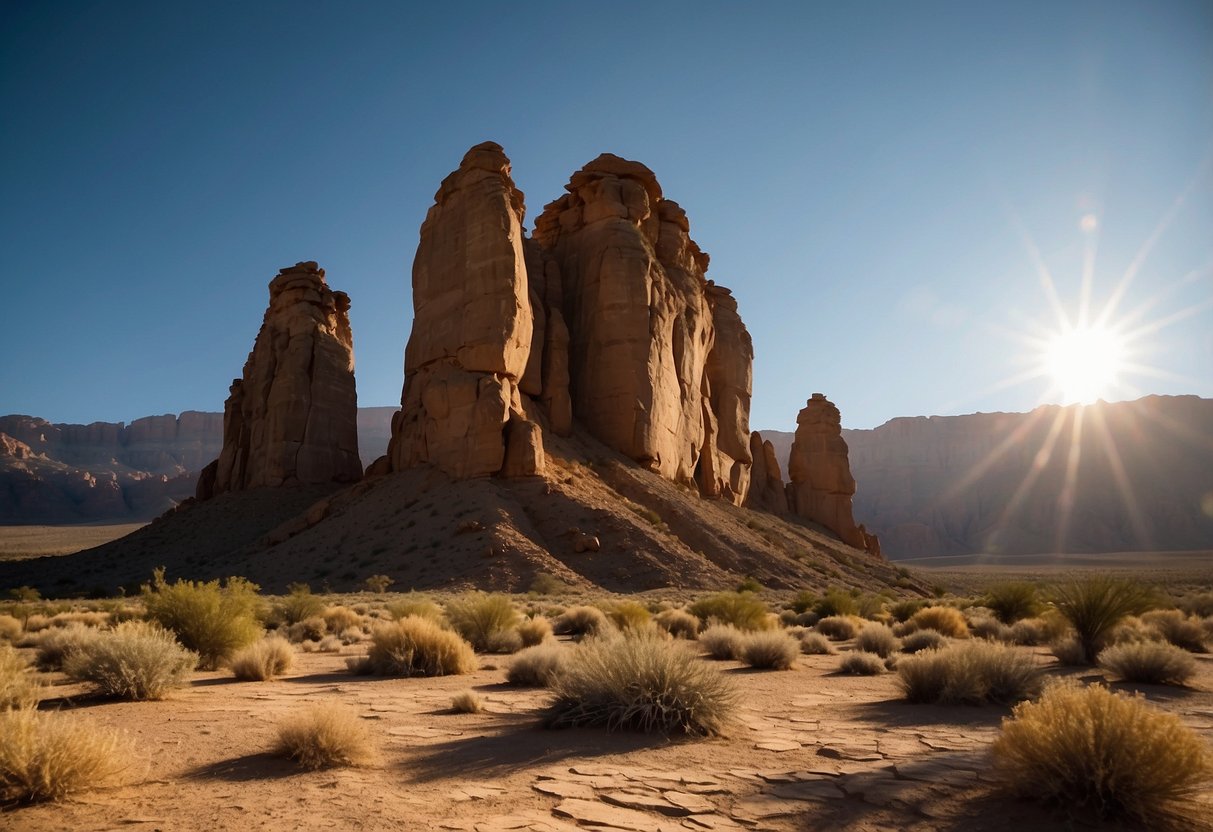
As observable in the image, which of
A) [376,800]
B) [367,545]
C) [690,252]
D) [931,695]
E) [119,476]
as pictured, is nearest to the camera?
[376,800]

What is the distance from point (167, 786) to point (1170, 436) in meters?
171

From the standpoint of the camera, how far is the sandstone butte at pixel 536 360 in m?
40.0

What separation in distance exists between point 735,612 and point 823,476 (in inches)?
2058

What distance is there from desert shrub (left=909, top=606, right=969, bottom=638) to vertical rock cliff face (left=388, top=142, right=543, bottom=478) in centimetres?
2353

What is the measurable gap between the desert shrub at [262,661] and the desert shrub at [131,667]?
1.26 m

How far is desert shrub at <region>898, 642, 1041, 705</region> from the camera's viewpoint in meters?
8.46

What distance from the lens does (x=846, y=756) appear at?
618cm

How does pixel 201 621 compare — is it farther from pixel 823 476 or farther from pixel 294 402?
pixel 823 476

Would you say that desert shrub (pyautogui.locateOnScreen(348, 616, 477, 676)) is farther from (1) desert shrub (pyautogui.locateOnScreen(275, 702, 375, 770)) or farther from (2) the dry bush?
(2) the dry bush

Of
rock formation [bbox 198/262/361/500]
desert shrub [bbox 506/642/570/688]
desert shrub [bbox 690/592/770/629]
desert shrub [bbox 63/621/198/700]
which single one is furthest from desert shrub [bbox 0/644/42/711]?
rock formation [bbox 198/262/361/500]

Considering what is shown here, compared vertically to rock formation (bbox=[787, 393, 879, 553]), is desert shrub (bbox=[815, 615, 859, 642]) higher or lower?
lower

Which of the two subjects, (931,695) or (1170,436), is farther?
(1170,436)

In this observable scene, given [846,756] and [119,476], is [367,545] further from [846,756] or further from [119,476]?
[119,476]

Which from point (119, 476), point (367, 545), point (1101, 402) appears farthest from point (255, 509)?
point (1101, 402)
